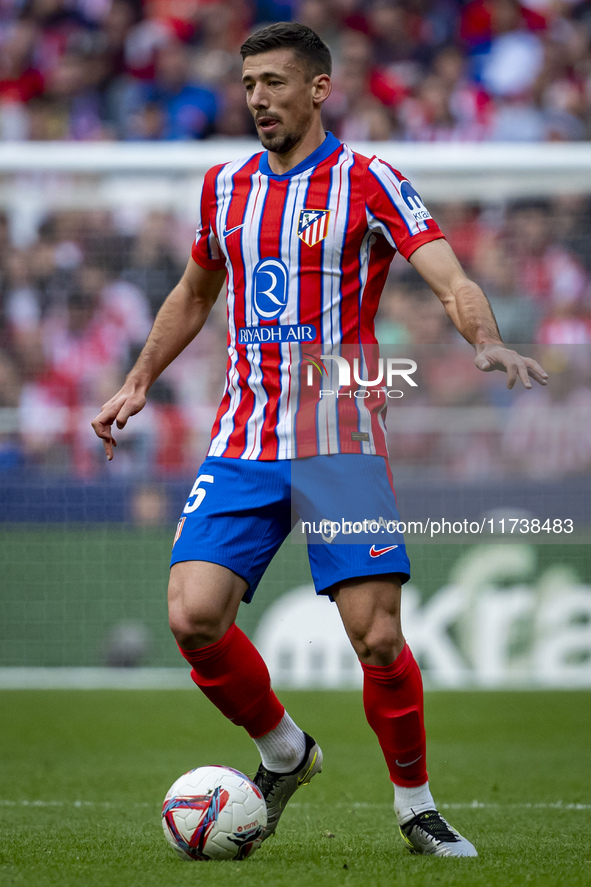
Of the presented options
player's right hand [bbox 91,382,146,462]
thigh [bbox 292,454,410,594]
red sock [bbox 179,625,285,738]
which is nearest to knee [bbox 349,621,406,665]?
thigh [bbox 292,454,410,594]

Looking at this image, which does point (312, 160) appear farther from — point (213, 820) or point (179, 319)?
point (213, 820)

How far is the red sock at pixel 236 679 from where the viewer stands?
10.4ft

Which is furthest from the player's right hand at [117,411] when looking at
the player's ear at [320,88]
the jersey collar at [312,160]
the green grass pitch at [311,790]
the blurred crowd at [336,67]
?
the blurred crowd at [336,67]

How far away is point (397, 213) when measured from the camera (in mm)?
3162

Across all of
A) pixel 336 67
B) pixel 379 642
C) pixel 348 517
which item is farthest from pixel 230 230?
pixel 336 67

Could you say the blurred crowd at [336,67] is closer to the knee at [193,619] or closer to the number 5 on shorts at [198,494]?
the number 5 on shorts at [198,494]

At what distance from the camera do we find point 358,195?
3221mm

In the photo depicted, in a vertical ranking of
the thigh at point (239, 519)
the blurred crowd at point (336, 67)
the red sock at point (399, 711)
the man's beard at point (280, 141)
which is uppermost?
the blurred crowd at point (336, 67)

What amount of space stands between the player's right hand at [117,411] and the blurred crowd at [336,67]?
6.83 m

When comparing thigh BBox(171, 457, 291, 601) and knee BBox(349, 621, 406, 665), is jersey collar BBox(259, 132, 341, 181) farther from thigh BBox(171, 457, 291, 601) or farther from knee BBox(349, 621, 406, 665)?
knee BBox(349, 621, 406, 665)

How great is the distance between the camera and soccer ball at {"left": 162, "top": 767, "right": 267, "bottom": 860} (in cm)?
298

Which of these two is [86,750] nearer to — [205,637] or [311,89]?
[205,637]

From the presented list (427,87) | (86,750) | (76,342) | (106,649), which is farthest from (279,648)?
(427,87)

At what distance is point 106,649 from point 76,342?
1971 mm
